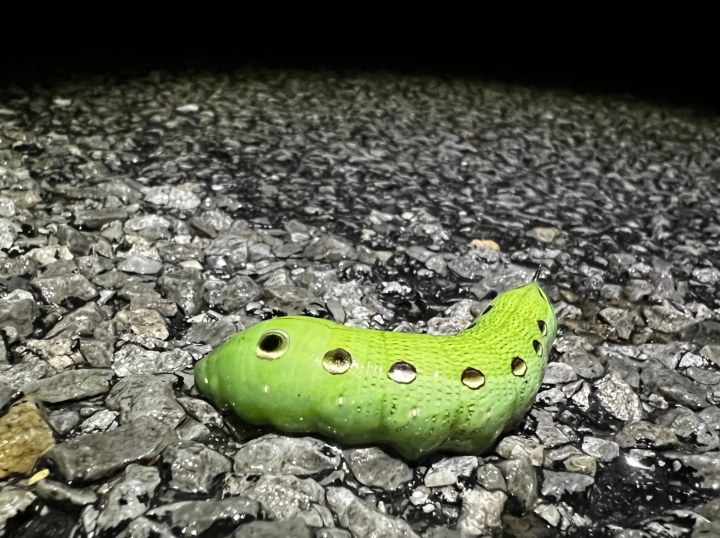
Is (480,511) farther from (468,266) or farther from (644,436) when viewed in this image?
(468,266)

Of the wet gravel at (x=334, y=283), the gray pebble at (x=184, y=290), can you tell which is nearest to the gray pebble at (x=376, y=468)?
the wet gravel at (x=334, y=283)

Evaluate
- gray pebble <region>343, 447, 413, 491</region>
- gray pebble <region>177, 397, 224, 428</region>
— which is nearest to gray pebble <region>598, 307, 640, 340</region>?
gray pebble <region>343, 447, 413, 491</region>

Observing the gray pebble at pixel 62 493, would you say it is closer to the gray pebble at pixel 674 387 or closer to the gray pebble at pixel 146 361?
the gray pebble at pixel 146 361

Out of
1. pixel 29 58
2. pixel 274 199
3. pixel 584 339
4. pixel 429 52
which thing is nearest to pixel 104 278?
pixel 274 199

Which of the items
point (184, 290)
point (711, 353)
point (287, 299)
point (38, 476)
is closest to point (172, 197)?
point (184, 290)

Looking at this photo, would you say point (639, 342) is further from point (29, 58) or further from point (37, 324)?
point (29, 58)

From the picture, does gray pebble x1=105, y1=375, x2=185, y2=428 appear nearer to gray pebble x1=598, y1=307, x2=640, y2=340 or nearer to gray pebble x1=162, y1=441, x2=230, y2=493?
gray pebble x1=162, y1=441, x2=230, y2=493
